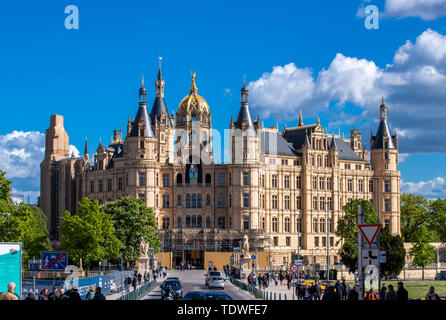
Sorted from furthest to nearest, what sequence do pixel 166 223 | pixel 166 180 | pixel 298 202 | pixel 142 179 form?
1. pixel 298 202
2. pixel 166 180
3. pixel 166 223
4. pixel 142 179

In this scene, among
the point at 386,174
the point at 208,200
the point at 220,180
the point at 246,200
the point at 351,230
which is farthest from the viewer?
the point at 386,174

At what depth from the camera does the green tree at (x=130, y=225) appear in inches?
3932

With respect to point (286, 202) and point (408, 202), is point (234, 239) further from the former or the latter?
point (408, 202)

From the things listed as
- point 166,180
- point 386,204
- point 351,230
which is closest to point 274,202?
point 166,180

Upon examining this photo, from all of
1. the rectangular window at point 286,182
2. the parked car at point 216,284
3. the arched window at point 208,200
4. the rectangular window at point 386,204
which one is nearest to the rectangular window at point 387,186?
the rectangular window at point 386,204

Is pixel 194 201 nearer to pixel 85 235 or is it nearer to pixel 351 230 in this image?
pixel 351 230

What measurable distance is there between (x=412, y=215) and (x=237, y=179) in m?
44.2

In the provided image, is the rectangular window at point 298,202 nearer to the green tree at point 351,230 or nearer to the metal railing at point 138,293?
the green tree at point 351,230

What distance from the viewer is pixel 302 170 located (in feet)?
436

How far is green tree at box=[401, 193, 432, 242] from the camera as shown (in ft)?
481

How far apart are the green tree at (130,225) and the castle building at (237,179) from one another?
17.3 m

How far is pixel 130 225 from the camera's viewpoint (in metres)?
101
